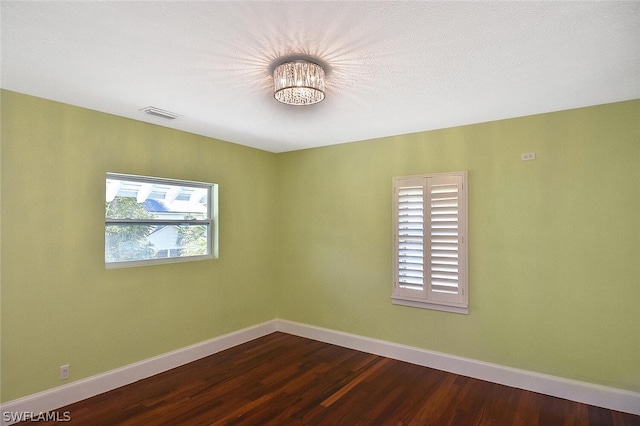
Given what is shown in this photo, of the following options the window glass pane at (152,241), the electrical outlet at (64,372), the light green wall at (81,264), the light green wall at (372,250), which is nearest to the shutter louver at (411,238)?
the light green wall at (372,250)

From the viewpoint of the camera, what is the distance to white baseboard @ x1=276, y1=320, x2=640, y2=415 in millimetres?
2771

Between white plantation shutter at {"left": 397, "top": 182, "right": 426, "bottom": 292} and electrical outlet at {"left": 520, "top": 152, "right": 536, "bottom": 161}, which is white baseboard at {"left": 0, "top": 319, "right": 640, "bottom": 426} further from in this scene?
electrical outlet at {"left": 520, "top": 152, "right": 536, "bottom": 161}

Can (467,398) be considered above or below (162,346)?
below

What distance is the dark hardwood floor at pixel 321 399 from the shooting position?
265cm

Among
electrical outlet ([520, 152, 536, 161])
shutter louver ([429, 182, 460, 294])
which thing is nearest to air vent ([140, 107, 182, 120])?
shutter louver ([429, 182, 460, 294])

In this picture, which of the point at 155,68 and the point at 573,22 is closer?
the point at 573,22

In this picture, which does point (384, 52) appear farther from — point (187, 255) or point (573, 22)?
point (187, 255)

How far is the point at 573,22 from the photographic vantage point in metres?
1.70

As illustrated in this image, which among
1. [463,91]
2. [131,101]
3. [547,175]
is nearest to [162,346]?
[131,101]

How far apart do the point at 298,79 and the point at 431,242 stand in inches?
90.5

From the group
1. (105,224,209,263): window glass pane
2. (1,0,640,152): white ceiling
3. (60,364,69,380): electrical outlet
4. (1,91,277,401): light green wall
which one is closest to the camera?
(1,0,640,152): white ceiling

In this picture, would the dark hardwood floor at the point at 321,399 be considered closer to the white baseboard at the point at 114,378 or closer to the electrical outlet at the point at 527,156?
the white baseboard at the point at 114,378

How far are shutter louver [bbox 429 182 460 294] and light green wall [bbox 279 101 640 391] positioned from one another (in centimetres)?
17

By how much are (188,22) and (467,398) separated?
3485 mm
